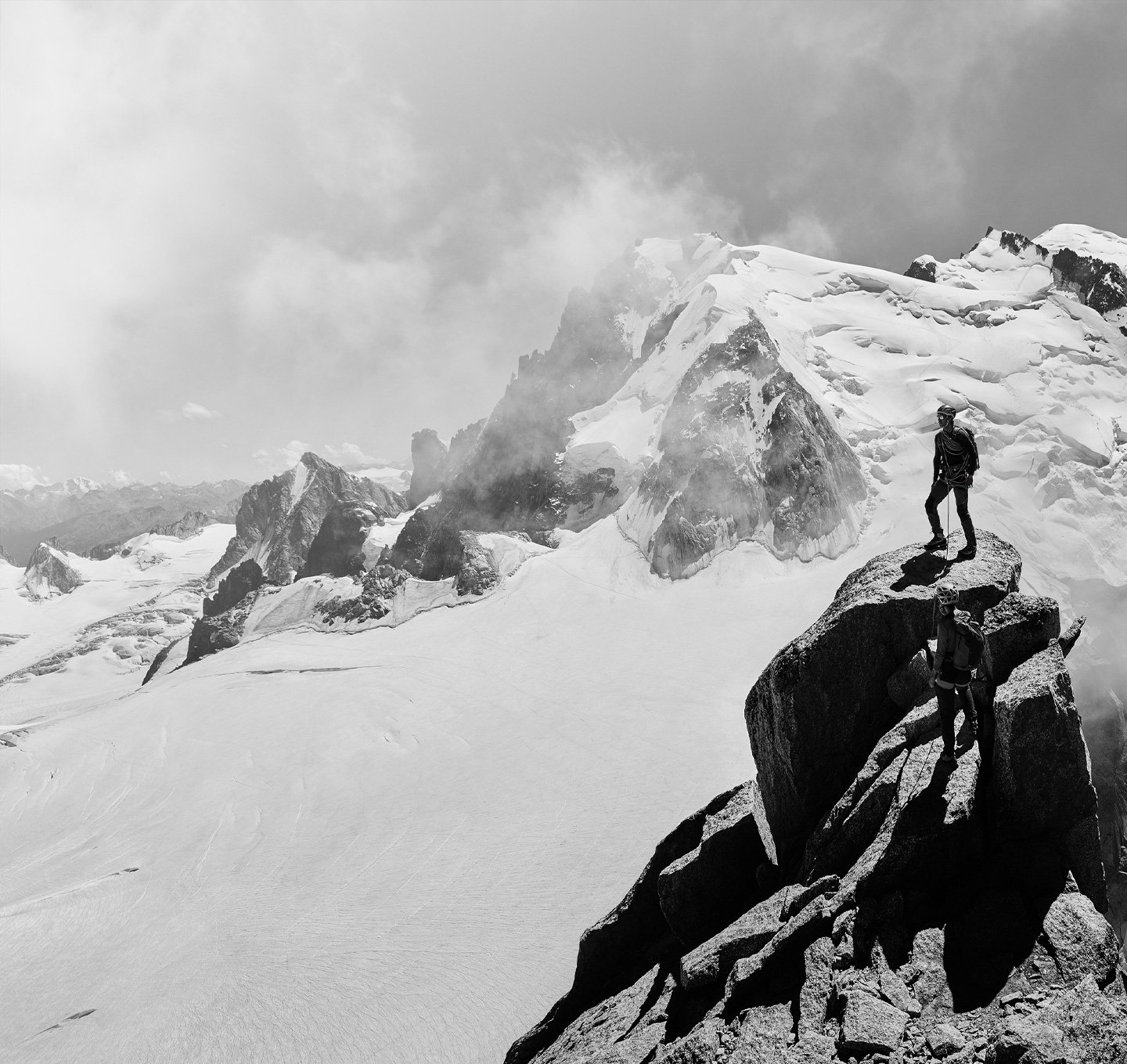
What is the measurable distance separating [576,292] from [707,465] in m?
52.3

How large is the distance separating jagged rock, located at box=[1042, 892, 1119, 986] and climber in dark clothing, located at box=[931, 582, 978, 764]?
1.94 metres

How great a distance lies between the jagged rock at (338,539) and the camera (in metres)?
96.2

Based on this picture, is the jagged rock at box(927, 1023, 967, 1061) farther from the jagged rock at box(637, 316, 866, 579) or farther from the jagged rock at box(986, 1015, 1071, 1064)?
the jagged rock at box(637, 316, 866, 579)

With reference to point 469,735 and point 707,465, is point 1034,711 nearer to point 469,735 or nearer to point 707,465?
point 469,735

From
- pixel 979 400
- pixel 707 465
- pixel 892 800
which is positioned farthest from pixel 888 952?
pixel 979 400

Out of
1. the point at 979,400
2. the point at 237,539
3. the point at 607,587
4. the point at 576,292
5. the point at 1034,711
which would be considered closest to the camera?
the point at 1034,711

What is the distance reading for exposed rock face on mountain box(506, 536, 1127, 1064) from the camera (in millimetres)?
7582

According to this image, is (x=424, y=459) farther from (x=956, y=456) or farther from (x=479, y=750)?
(x=956, y=456)

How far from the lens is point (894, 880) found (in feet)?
28.8

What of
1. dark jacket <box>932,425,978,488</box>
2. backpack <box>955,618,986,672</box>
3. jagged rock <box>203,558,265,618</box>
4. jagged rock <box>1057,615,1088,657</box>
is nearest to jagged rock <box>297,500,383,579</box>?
jagged rock <box>203,558,265,618</box>

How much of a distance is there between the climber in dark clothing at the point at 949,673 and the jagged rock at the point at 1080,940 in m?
1.94

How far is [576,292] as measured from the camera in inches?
4151

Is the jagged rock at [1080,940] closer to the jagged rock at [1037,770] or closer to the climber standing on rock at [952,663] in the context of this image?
the jagged rock at [1037,770]

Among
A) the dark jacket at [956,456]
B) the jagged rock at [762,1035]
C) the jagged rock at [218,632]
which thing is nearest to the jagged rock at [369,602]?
the jagged rock at [218,632]
